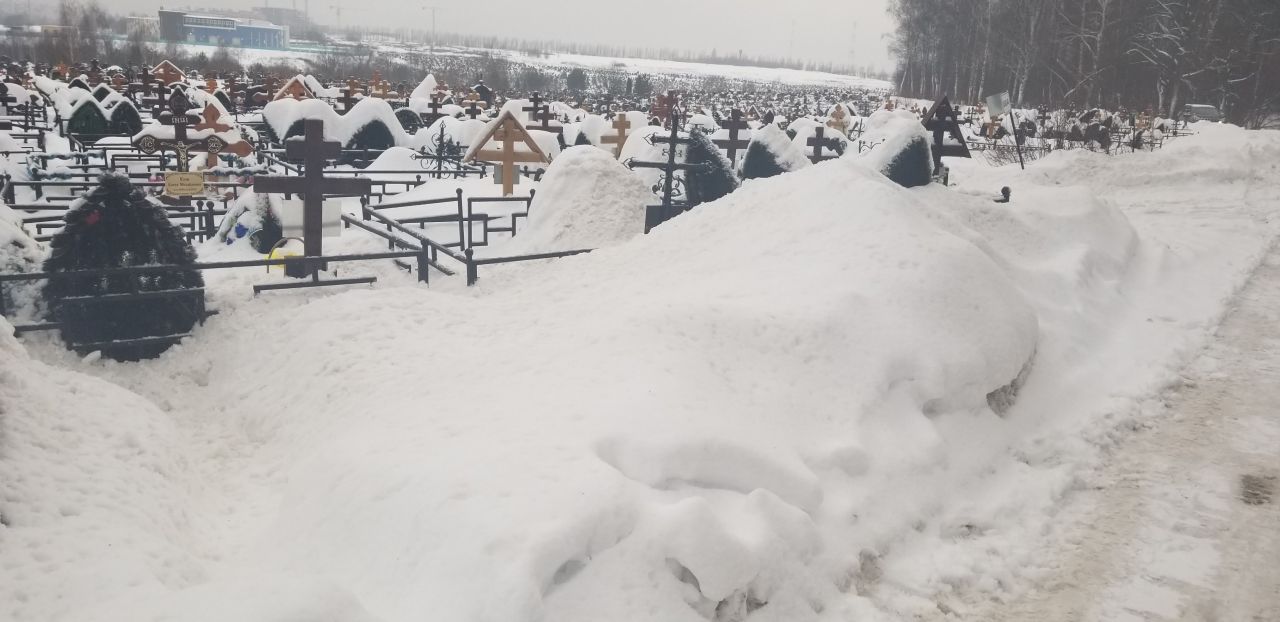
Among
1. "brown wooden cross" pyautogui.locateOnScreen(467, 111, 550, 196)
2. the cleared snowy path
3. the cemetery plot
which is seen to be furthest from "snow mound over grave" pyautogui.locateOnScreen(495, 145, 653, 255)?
the cleared snowy path

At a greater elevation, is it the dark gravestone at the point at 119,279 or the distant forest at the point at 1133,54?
the distant forest at the point at 1133,54

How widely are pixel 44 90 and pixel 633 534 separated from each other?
4236 centimetres

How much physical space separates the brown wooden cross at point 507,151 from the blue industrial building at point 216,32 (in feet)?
378

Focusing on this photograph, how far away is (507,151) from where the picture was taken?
16.7 meters

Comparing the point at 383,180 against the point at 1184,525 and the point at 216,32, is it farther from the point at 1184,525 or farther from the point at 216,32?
the point at 216,32

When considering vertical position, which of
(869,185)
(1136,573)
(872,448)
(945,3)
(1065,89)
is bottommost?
(1136,573)

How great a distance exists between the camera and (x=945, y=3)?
62.2 meters

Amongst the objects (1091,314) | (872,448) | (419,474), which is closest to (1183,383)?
(1091,314)

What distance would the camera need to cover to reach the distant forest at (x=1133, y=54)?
36719 millimetres

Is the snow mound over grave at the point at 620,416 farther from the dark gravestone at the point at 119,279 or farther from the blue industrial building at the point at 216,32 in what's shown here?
the blue industrial building at the point at 216,32

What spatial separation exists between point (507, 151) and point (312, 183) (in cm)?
713

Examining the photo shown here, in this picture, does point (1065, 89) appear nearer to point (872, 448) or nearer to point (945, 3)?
point (945, 3)

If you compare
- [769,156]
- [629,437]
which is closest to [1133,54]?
[769,156]

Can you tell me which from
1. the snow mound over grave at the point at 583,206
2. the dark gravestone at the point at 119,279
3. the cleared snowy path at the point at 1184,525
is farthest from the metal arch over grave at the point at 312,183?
the cleared snowy path at the point at 1184,525
